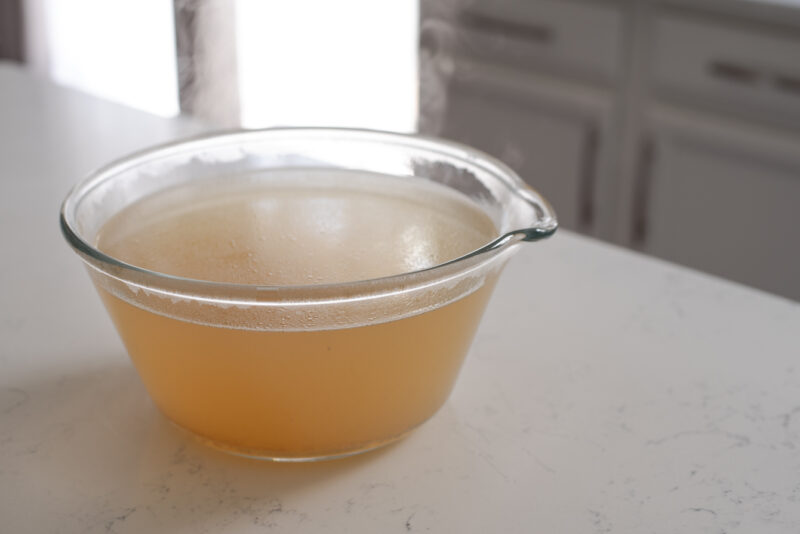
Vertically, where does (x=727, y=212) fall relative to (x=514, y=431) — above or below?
below

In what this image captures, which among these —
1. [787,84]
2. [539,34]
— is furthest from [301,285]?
[539,34]

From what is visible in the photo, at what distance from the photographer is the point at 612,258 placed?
0.83 meters

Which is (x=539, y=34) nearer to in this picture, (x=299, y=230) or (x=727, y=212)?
(x=727, y=212)

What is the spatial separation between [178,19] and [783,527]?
2.85 meters

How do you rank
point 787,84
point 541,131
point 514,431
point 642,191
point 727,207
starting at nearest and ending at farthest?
point 514,431, point 787,84, point 727,207, point 642,191, point 541,131

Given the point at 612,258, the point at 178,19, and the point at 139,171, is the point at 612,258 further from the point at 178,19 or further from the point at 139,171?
the point at 178,19

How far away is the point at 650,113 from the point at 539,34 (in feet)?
1.04

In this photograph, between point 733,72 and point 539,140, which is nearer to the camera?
point 733,72

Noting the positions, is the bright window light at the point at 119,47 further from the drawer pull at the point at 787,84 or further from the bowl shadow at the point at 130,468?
the bowl shadow at the point at 130,468

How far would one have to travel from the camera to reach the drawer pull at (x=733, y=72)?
1.79 m

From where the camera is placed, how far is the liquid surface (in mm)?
552

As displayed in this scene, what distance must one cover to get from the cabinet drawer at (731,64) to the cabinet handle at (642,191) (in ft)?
0.46

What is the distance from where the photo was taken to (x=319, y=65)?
3.01m

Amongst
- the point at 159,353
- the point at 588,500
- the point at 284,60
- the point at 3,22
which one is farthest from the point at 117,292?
the point at 3,22
